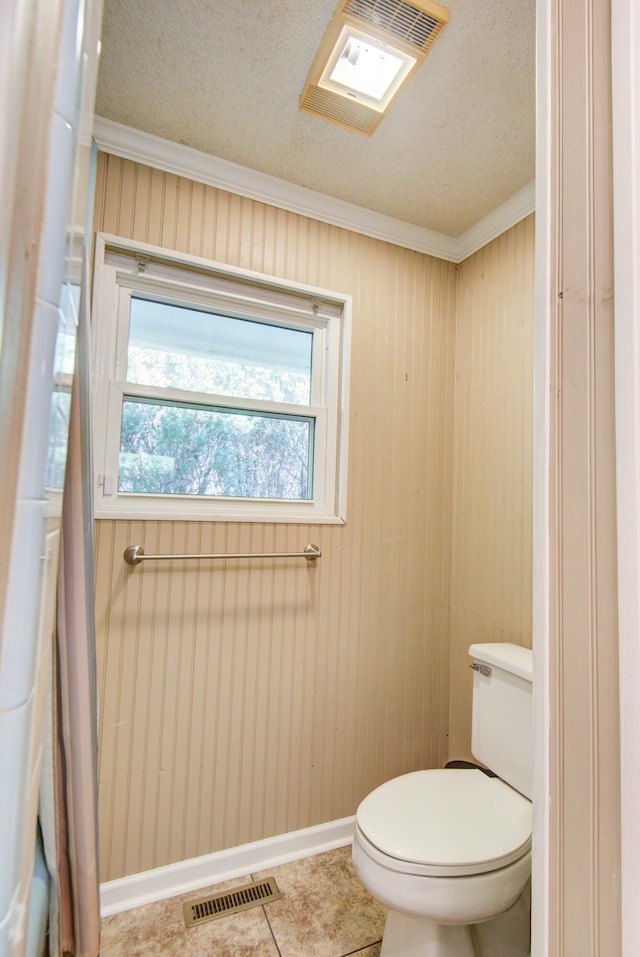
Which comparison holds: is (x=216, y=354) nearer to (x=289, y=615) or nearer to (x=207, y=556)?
(x=207, y=556)

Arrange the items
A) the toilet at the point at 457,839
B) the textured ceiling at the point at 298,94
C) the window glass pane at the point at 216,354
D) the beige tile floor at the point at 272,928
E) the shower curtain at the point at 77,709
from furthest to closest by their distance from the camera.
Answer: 1. the window glass pane at the point at 216,354
2. the beige tile floor at the point at 272,928
3. the textured ceiling at the point at 298,94
4. the toilet at the point at 457,839
5. the shower curtain at the point at 77,709

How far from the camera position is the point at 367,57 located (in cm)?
118

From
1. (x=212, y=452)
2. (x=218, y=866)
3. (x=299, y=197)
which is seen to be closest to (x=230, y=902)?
(x=218, y=866)

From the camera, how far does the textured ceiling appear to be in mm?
1104

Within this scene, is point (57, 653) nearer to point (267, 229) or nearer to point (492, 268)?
point (267, 229)

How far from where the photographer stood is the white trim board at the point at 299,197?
1.45 metres

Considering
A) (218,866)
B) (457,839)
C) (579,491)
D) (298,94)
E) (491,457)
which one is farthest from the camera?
(491,457)

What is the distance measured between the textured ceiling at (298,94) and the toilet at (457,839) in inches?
64.1

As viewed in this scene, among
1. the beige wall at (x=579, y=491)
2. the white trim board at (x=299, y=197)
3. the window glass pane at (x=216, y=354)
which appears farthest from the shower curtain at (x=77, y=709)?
the white trim board at (x=299, y=197)

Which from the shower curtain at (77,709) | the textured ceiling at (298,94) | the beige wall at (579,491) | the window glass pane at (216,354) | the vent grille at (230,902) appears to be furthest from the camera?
the window glass pane at (216,354)

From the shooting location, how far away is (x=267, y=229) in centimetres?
165

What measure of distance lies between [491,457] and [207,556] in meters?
1.13

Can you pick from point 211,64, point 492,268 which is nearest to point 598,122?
point 211,64

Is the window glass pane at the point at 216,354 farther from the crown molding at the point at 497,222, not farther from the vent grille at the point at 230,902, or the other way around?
the vent grille at the point at 230,902
